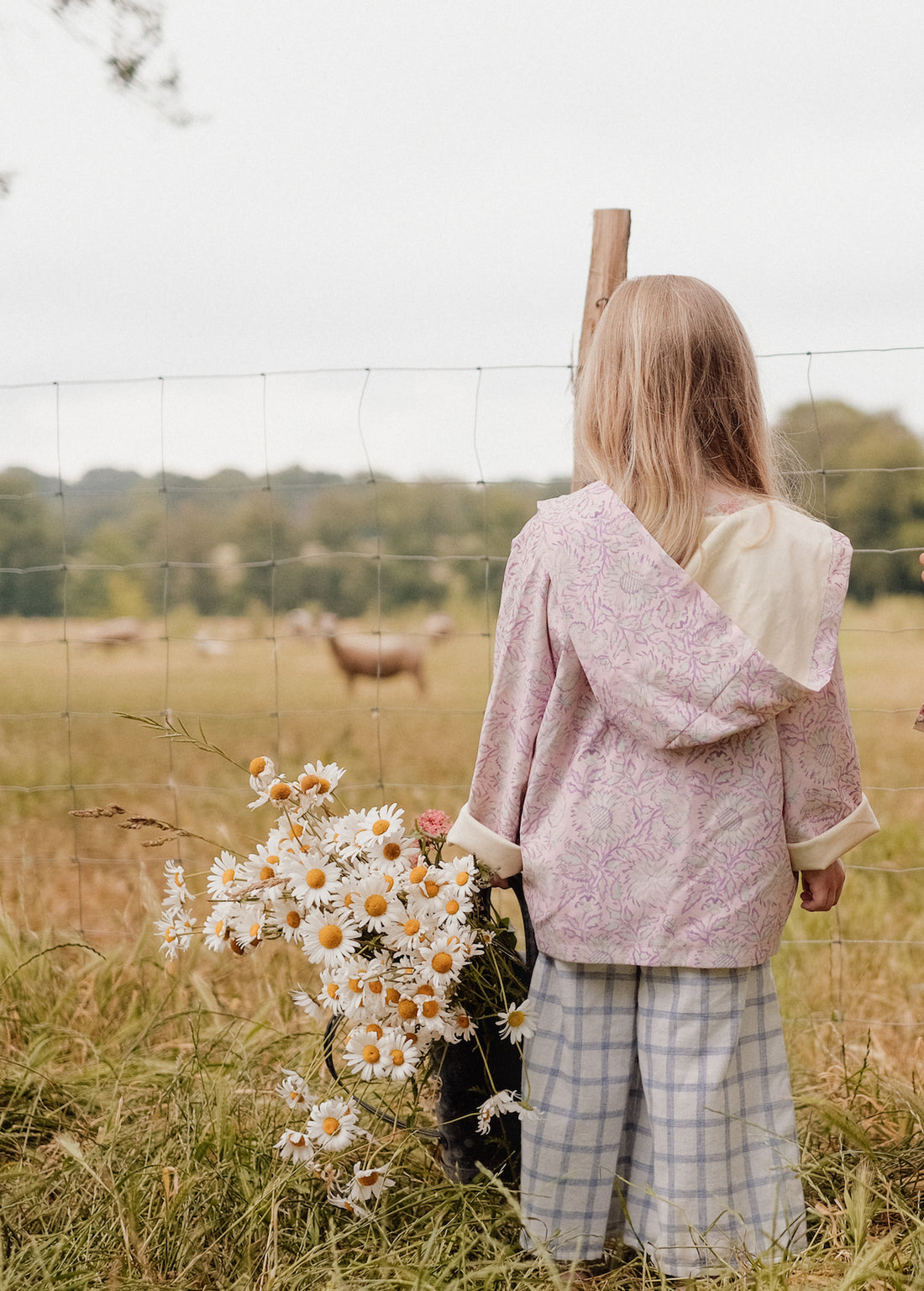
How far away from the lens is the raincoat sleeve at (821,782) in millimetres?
1553

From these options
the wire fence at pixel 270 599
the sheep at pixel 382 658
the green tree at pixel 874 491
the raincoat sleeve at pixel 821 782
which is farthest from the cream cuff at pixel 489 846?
the green tree at pixel 874 491

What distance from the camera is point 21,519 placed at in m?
18.1

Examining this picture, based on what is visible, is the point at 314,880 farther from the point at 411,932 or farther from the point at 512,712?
the point at 512,712

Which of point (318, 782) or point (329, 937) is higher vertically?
point (318, 782)

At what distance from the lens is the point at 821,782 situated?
1.57m

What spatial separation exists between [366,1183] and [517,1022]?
0.33 meters

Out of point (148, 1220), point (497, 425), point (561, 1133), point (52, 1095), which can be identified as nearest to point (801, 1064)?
point (561, 1133)

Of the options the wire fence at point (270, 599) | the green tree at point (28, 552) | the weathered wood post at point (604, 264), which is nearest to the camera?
the weathered wood post at point (604, 264)

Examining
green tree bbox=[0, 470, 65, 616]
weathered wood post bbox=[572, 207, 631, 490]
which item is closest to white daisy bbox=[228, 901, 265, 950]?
weathered wood post bbox=[572, 207, 631, 490]

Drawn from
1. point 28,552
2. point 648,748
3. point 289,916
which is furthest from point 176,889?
point 28,552

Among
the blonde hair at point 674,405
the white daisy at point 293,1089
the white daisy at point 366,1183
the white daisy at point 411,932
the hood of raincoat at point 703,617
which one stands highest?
the blonde hair at point 674,405

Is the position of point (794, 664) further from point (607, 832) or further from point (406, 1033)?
point (406, 1033)

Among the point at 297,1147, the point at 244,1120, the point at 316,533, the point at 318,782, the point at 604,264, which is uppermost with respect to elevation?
the point at 604,264

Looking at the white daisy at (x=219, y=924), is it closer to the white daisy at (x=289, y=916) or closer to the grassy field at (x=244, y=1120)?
the white daisy at (x=289, y=916)
